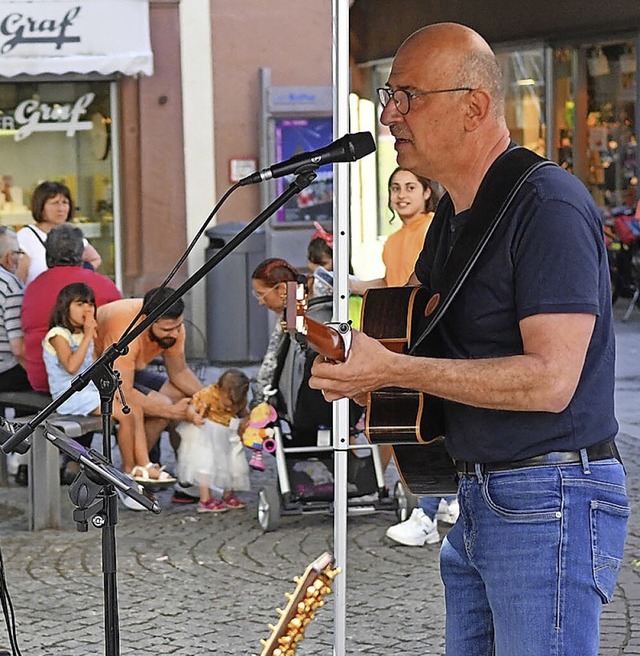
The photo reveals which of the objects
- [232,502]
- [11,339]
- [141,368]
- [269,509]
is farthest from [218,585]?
[11,339]

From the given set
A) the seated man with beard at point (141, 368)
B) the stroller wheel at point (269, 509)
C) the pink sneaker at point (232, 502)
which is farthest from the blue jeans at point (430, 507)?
the seated man with beard at point (141, 368)

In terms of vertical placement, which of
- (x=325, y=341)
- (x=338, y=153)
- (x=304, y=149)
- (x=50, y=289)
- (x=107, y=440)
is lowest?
(x=107, y=440)

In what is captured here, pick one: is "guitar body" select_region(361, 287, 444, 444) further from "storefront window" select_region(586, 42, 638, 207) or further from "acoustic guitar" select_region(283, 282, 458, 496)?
"storefront window" select_region(586, 42, 638, 207)

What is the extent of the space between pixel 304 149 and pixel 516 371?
9452mm

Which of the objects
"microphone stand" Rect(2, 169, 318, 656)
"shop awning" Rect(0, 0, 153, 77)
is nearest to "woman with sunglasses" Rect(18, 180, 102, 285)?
"shop awning" Rect(0, 0, 153, 77)

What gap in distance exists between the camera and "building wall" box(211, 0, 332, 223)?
11641 millimetres

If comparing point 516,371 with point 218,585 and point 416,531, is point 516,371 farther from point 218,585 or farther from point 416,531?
point 416,531

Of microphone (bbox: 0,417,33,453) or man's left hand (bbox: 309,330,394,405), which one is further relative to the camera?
microphone (bbox: 0,417,33,453)

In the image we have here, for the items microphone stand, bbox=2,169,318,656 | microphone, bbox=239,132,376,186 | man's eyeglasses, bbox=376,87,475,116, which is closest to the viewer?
man's eyeglasses, bbox=376,87,475,116

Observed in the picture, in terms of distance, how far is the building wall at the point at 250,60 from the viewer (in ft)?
38.2

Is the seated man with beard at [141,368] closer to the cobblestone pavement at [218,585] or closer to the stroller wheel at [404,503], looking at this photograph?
the cobblestone pavement at [218,585]

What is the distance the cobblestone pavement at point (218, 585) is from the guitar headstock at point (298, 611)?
70.5 inches

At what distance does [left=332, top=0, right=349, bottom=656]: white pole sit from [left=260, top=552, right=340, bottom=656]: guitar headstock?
3.56 ft

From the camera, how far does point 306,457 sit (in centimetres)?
620
